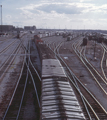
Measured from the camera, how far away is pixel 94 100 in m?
15.0

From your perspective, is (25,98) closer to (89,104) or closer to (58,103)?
(89,104)

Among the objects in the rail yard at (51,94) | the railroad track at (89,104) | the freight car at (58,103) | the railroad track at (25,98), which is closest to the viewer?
the freight car at (58,103)

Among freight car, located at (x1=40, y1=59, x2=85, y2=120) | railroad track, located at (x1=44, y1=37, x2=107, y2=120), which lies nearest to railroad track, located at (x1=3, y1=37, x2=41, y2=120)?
freight car, located at (x1=40, y1=59, x2=85, y2=120)

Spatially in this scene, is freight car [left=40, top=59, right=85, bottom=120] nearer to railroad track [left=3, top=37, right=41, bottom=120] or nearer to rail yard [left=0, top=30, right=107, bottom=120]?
rail yard [left=0, top=30, right=107, bottom=120]

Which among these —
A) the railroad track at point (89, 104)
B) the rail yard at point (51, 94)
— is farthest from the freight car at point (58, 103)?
the railroad track at point (89, 104)

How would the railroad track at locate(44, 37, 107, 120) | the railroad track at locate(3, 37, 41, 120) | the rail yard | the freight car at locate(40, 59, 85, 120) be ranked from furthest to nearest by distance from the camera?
the railroad track at locate(44, 37, 107, 120) → the railroad track at locate(3, 37, 41, 120) → the rail yard → the freight car at locate(40, 59, 85, 120)

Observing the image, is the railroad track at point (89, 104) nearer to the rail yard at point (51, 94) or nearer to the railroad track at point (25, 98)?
the rail yard at point (51, 94)

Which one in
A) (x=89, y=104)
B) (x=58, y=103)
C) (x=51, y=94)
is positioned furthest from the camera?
(x=89, y=104)

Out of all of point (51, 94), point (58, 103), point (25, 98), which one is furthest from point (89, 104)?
point (58, 103)

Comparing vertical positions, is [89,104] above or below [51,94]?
below

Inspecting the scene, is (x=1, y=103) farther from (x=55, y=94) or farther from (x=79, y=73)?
(x=79, y=73)

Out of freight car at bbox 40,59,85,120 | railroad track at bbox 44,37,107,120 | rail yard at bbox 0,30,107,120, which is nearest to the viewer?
freight car at bbox 40,59,85,120

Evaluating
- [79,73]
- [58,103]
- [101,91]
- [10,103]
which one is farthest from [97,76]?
[58,103]

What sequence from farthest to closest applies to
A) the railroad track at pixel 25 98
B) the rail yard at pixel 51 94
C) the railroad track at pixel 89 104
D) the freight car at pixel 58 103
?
the railroad track at pixel 89 104
the railroad track at pixel 25 98
the rail yard at pixel 51 94
the freight car at pixel 58 103
